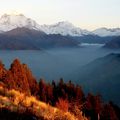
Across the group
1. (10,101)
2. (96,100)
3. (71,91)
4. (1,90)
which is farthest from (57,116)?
(71,91)

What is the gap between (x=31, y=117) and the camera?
13.1 m

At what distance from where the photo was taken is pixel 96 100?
272 feet

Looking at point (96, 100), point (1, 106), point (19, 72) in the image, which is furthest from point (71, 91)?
point (1, 106)

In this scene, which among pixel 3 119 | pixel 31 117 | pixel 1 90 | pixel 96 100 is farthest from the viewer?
pixel 96 100

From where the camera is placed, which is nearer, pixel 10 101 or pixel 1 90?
pixel 10 101

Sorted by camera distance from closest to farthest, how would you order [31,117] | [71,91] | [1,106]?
[31,117]
[1,106]
[71,91]

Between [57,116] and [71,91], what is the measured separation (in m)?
79.7

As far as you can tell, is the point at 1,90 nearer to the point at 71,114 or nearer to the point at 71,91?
the point at 71,114

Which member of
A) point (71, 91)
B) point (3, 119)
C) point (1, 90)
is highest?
point (71, 91)

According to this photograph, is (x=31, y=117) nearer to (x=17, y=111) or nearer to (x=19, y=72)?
(x=17, y=111)

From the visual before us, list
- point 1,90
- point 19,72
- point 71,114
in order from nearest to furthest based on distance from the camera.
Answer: point 71,114 < point 1,90 < point 19,72

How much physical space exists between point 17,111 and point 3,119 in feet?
5.26

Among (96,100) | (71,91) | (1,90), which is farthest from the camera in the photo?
(71,91)

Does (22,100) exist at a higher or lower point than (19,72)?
lower
